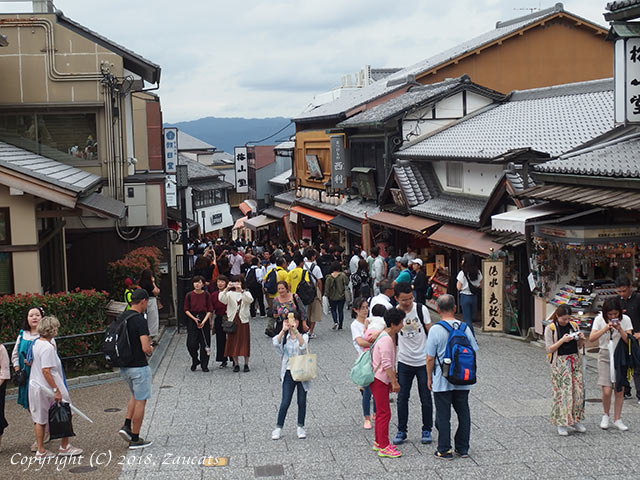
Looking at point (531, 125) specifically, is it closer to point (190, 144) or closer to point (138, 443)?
point (138, 443)

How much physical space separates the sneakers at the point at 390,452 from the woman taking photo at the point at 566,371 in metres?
1.94

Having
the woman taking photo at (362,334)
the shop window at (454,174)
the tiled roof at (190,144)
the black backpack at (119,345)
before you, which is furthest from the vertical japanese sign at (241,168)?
the black backpack at (119,345)

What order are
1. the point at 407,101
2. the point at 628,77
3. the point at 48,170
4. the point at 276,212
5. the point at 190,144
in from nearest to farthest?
1. the point at 628,77
2. the point at 48,170
3. the point at 407,101
4. the point at 276,212
5. the point at 190,144

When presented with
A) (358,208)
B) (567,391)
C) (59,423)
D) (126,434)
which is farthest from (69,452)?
(358,208)

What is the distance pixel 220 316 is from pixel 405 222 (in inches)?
409

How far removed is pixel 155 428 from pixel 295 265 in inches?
298

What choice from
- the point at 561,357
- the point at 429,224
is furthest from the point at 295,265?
the point at 561,357

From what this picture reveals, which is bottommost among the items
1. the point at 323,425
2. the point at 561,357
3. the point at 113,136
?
the point at 323,425

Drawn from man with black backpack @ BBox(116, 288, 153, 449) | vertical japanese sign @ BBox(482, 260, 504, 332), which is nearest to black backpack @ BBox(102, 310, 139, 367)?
man with black backpack @ BBox(116, 288, 153, 449)

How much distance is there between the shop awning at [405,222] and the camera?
2177 cm

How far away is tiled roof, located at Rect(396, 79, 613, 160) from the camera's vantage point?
60.7ft

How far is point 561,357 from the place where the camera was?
9.18 m

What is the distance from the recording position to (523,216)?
15117 millimetres

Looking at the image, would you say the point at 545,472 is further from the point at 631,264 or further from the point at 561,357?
the point at 631,264
